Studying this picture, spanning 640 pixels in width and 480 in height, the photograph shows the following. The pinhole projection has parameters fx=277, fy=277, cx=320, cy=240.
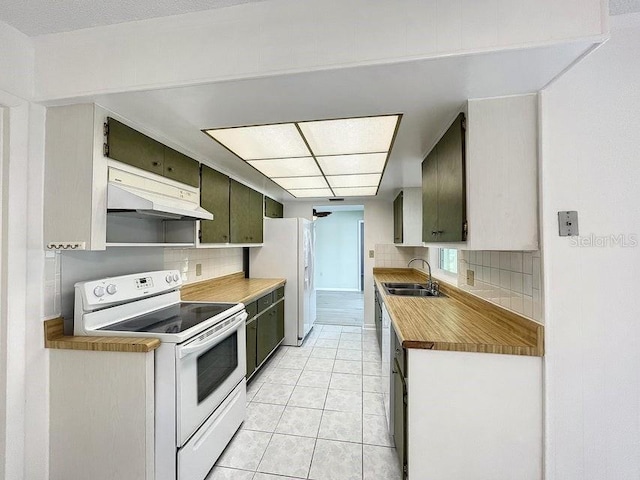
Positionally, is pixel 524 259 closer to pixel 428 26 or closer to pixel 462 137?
pixel 462 137

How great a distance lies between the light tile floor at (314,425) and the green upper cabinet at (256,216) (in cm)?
150

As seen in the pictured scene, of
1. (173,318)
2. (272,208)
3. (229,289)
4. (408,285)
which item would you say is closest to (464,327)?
(408,285)

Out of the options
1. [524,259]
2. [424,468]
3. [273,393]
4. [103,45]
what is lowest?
[273,393]

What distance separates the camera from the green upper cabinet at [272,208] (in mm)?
3957

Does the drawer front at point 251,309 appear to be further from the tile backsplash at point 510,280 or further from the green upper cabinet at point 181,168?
the tile backsplash at point 510,280

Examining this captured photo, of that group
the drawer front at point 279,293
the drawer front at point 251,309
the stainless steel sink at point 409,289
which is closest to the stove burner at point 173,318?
the drawer front at point 251,309

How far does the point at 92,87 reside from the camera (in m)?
1.33

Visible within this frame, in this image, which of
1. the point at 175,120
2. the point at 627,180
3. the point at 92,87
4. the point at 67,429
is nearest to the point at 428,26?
the point at 627,180

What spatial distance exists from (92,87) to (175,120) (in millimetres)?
384

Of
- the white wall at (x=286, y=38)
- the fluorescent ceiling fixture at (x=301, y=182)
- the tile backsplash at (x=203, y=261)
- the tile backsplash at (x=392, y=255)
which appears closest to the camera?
the white wall at (x=286, y=38)

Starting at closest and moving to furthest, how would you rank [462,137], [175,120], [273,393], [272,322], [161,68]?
1. [161,68]
2. [462,137]
3. [175,120]
4. [273,393]
5. [272,322]

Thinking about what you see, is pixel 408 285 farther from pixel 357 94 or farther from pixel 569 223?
pixel 357 94

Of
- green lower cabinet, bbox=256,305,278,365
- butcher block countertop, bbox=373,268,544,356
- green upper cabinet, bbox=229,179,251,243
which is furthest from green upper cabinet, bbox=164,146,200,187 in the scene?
butcher block countertop, bbox=373,268,544,356

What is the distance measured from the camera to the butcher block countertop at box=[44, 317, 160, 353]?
1380 millimetres
